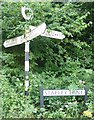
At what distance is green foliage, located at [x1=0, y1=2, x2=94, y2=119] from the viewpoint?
4.25 m

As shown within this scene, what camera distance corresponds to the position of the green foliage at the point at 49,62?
4254 mm

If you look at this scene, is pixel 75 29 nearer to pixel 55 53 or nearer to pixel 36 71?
pixel 55 53

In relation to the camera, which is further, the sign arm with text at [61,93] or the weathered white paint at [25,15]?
the weathered white paint at [25,15]

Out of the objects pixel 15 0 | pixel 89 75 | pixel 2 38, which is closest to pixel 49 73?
pixel 89 75

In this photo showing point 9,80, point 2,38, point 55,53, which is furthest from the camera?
point 55,53

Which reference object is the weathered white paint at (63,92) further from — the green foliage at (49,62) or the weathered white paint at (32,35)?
the weathered white paint at (32,35)

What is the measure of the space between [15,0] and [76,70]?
160 centimetres

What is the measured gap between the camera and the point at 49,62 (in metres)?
5.38

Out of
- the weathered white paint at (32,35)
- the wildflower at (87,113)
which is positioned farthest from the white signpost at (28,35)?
the wildflower at (87,113)

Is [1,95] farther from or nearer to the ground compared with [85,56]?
nearer to the ground

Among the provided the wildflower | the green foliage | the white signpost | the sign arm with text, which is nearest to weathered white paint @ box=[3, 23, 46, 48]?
the white signpost

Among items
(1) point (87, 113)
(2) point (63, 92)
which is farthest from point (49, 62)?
(1) point (87, 113)

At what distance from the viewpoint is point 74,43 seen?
5523 millimetres

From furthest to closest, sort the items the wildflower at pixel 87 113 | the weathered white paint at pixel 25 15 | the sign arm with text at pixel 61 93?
the weathered white paint at pixel 25 15, the sign arm with text at pixel 61 93, the wildflower at pixel 87 113
